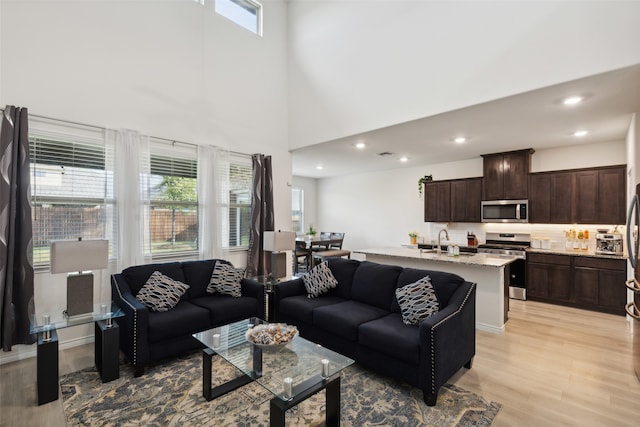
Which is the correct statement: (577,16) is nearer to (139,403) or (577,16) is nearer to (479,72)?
(479,72)

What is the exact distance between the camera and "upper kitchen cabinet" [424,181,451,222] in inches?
253

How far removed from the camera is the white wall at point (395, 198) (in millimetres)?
5184

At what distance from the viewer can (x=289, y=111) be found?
216 inches

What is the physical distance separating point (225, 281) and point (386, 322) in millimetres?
1960

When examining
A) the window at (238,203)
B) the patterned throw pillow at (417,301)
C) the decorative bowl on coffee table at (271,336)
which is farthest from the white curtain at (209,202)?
the patterned throw pillow at (417,301)

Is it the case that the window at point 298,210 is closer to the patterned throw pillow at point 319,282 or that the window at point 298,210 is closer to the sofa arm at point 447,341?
the patterned throw pillow at point 319,282

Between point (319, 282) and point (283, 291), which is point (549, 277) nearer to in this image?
point (319, 282)

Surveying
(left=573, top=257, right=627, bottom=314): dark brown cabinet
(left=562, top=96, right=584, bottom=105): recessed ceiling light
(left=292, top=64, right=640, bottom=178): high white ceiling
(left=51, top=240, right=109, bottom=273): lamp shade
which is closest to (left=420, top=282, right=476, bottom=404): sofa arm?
(left=292, top=64, right=640, bottom=178): high white ceiling

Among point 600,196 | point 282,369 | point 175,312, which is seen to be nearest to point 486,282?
point 600,196

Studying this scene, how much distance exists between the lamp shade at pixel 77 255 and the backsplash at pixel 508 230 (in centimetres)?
593

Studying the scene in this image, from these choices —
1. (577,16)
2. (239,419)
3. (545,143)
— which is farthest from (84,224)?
(545,143)

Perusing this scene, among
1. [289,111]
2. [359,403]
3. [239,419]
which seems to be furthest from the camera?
[289,111]

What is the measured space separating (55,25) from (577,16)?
5042mm

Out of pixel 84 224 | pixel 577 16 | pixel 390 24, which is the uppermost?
pixel 390 24
